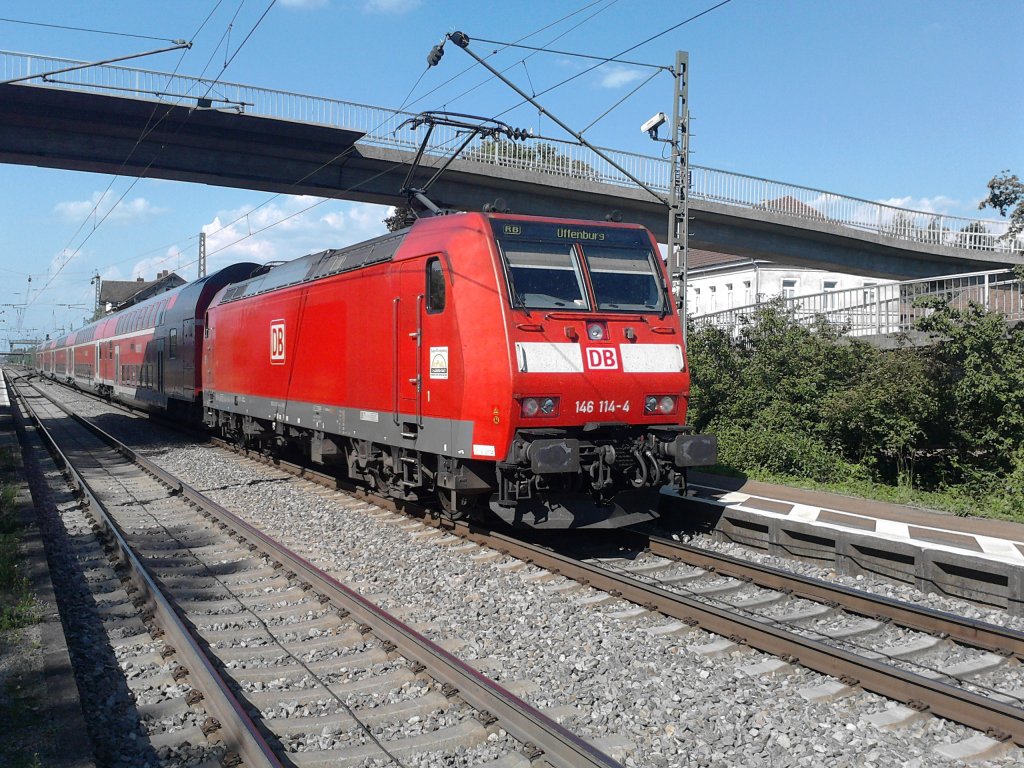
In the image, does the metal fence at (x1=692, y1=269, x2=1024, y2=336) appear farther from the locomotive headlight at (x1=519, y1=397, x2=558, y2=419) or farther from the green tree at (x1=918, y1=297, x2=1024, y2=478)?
the locomotive headlight at (x1=519, y1=397, x2=558, y2=419)

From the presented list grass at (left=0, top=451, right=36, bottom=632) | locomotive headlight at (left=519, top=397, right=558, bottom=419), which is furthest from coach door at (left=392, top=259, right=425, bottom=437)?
grass at (left=0, top=451, right=36, bottom=632)

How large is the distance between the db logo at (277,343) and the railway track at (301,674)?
5.16m

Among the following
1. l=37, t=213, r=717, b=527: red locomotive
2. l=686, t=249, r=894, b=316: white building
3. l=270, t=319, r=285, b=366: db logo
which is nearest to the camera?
l=37, t=213, r=717, b=527: red locomotive

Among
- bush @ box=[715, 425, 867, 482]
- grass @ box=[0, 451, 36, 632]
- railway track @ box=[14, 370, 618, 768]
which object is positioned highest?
bush @ box=[715, 425, 867, 482]

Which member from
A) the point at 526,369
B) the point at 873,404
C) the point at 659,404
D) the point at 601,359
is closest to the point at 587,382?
the point at 601,359

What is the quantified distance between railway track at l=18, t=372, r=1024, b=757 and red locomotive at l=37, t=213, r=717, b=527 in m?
0.88

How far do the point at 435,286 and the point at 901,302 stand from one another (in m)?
11.4

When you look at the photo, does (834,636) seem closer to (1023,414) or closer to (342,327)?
(1023,414)

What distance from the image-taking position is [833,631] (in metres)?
6.77

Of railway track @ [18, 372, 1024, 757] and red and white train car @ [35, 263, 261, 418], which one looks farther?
red and white train car @ [35, 263, 261, 418]

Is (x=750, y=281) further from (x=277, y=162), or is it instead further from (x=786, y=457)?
(x=786, y=457)

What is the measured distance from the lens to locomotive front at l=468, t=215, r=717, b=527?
8.31 m

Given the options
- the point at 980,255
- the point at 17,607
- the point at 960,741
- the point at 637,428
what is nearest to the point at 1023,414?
the point at 637,428

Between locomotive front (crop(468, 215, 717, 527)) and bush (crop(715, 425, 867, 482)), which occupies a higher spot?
locomotive front (crop(468, 215, 717, 527))
